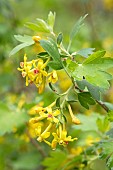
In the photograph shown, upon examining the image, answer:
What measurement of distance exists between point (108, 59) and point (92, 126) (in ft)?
1.74

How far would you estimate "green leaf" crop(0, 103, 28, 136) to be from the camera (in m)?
1.71

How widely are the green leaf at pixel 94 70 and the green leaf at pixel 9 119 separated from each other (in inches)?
24.7

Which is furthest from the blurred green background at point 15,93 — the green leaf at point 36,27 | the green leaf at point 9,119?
the green leaf at point 36,27

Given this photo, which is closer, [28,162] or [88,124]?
[88,124]

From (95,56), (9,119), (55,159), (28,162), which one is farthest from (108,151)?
(28,162)

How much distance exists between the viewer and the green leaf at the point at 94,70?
1138mm

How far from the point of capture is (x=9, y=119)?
1.75 meters

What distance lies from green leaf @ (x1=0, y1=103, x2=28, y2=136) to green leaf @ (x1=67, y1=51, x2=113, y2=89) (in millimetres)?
627

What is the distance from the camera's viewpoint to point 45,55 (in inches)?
46.2

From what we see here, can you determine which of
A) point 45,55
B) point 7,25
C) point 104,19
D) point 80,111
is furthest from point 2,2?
point 104,19

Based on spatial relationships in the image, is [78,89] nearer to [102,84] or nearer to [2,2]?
[102,84]

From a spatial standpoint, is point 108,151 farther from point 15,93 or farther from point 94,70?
point 15,93

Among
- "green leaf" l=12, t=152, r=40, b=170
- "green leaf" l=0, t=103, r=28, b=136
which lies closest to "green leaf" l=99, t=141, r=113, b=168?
"green leaf" l=0, t=103, r=28, b=136

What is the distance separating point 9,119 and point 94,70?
2.22 feet
